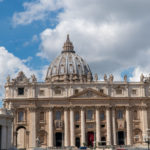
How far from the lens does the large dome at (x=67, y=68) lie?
12188 cm

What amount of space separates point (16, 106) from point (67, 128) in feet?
46.7

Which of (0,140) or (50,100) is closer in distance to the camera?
(0,140)

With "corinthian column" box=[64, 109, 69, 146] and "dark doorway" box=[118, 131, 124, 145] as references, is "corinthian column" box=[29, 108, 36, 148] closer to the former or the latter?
"corinthian column" box=[64, 109, 69, 146]

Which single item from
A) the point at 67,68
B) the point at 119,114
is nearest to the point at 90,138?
the point at 119,114

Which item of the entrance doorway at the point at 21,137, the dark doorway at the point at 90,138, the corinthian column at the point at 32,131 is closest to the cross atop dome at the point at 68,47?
the entrance doorway at the point at 21,137

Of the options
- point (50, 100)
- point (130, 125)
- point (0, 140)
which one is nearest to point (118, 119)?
point (130, 125)

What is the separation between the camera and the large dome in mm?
121875

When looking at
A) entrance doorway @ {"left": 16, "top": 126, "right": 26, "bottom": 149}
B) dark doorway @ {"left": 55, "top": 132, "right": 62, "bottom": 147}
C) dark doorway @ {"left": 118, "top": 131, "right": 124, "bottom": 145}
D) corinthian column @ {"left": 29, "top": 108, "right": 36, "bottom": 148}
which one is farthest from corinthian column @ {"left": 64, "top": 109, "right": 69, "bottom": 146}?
dark doorway @ {"left": 118, "top": 131, "right": 124, "bottom": 145}

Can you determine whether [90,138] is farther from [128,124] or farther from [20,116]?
[20,116]

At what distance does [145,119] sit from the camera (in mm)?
91812

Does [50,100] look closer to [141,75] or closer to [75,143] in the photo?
[75,143]

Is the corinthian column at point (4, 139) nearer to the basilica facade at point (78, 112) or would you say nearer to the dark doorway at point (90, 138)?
the basilica facade at point (78, 112)

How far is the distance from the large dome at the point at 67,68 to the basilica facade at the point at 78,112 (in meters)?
27.1

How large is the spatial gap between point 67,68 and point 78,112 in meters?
34.3
